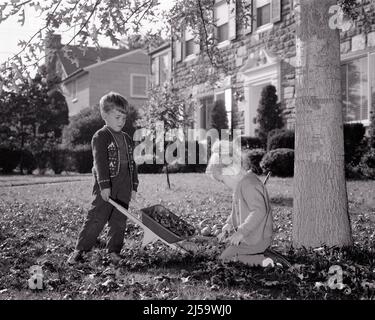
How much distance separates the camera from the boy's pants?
4.94 meters

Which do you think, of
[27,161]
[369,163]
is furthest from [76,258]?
[27,161]

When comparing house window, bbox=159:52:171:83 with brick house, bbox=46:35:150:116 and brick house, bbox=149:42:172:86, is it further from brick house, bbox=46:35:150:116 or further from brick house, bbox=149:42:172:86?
brick house, bbox=46:35:150:116

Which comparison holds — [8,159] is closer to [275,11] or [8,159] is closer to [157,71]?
[157,71]

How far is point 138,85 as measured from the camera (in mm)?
33500

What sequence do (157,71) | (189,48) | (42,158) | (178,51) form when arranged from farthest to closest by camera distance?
(157,71) → (42,158) → (178,51) → (189,48)

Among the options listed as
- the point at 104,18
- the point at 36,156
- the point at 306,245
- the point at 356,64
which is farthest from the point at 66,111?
the point at 306,245

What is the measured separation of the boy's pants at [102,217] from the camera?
4941 mm

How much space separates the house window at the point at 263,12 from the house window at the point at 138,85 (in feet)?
57.3

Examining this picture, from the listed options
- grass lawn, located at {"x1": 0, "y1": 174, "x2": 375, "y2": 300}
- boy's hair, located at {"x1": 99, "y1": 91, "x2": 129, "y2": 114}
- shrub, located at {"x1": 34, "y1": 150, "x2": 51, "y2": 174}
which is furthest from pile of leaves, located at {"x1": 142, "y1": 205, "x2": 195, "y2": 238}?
shrub, located at {"x1": 34, "y1": 150, "x2": 51, "y2": 174}

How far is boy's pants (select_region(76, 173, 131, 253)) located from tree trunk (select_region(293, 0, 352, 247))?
1.73 meters

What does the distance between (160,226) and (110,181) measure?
2.23 feet

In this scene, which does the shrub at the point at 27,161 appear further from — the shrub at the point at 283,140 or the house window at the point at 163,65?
the shrub at the point at 283,140

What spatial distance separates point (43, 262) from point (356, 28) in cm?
1056
